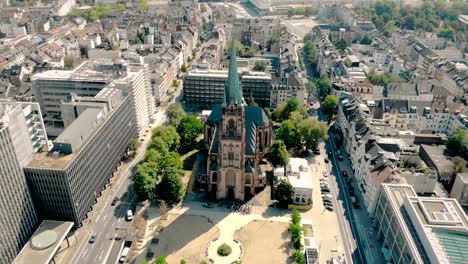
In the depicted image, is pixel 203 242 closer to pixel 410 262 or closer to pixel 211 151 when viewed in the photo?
pixel 211 151

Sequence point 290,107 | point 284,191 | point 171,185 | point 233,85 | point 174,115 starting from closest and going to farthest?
1. point 233,85
2. point 284,191
3. point 171,185
4. point 174,115
5. point 290,107

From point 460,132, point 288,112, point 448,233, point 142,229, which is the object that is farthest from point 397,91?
point 142,229

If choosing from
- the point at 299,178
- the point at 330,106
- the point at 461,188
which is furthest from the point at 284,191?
the point at 330,106

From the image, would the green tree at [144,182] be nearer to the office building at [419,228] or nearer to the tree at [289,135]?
the tree at [289,135]

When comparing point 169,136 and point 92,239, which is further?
point 169,136

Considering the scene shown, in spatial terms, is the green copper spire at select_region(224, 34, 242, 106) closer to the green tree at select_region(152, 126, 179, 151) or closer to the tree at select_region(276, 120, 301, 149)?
the green tree at select_region(152, 126, 179, 151)

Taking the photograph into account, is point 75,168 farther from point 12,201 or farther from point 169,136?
point 169,136

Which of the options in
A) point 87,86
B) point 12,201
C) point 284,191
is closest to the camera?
point 12,201
